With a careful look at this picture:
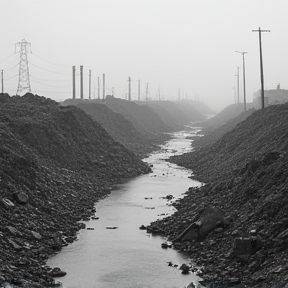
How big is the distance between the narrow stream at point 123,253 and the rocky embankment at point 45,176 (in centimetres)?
67

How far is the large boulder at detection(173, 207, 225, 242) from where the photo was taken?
17987mm

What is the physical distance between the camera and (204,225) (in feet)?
59.6

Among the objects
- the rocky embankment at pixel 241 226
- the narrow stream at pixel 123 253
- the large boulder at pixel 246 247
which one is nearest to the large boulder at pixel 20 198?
the narrow stream at pixel 123 253

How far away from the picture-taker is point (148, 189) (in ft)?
99.1

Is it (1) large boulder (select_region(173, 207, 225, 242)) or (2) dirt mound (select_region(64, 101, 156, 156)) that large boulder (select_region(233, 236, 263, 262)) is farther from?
(2) dirt mound (select_region(64, 101, 156, 156))

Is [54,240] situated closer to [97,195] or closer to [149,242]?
[149,242]

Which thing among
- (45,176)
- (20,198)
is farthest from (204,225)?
(45,176)

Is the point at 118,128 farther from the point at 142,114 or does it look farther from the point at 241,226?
the point at 241,226

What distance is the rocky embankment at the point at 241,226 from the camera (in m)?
14.1

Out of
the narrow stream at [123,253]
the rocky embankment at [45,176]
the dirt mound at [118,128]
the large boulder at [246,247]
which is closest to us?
the narrow stream at [123,253]

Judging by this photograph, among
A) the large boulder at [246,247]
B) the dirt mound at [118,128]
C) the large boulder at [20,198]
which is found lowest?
the large boulder at [246,247]

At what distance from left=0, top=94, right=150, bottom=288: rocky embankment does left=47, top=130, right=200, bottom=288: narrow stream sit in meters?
0.67

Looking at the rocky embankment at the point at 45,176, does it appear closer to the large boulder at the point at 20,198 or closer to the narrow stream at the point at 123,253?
the large boulder at the point at 20,198

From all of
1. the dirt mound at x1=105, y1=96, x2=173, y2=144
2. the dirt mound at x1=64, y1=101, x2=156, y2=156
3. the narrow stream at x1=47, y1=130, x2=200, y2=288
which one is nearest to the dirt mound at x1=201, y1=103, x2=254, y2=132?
the dirt mound at x1=105, y1=96, x2=173, y2=144
